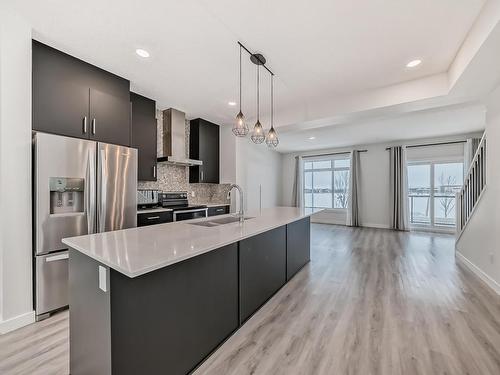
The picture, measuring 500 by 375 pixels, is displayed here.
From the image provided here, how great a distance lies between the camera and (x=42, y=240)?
2.09 meters

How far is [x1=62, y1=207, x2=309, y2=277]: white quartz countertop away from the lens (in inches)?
42.9

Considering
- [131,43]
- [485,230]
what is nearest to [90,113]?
[131,43]

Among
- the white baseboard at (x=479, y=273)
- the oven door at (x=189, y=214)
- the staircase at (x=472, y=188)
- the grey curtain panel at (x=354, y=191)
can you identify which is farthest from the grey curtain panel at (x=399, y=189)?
the oven door at (x=189, y=214)

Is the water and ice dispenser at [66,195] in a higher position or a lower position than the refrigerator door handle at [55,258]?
higher

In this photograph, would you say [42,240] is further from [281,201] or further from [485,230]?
[281,201]

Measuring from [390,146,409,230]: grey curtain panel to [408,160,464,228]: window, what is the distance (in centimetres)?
29

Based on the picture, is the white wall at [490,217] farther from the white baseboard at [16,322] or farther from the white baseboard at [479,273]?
the white baseboard at [16,322]

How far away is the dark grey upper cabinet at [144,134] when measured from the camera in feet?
11.2

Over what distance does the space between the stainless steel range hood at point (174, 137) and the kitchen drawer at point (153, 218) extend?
99 centimetres

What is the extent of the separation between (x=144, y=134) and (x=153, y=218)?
1339 mm

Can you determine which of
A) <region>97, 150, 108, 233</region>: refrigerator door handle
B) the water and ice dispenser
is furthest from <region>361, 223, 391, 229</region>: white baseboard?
the water and ice dispenser

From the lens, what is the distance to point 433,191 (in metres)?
6.32

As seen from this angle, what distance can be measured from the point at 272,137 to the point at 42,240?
276 cm

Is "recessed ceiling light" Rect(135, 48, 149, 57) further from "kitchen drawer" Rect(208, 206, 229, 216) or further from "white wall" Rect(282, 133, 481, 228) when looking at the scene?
"white wall" Rect(282, 133, 481, 228)
